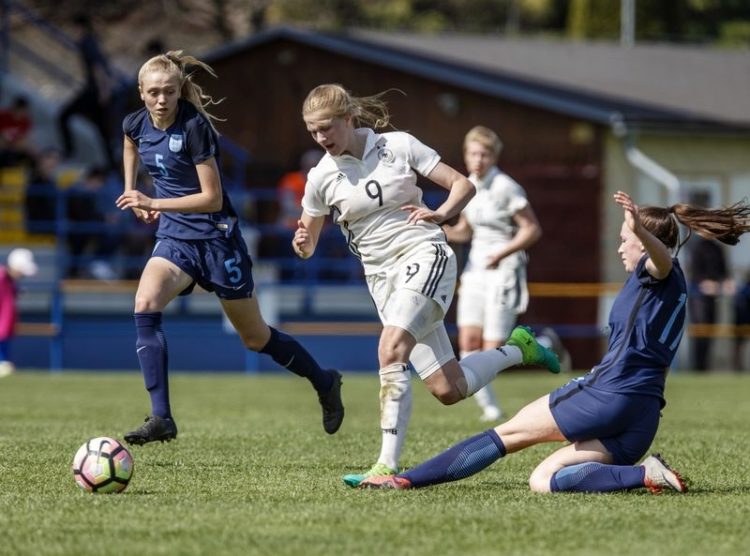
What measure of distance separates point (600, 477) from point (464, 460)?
604 mm

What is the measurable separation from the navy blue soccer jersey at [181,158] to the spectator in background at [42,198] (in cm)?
1428

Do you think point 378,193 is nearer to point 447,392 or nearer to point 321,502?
point 447,392

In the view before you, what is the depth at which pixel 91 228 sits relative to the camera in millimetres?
22734

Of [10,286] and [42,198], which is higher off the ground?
[42,198]

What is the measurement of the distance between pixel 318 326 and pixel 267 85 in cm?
731

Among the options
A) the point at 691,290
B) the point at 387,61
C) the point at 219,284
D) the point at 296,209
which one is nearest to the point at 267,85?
the point at 387,61

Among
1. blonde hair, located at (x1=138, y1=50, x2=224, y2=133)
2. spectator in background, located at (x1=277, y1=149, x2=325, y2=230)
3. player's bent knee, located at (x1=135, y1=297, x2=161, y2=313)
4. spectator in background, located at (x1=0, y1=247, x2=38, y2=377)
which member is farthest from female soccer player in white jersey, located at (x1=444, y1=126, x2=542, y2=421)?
spectator in background, located at (x1=277, y1=149, x2=325, y2=230)

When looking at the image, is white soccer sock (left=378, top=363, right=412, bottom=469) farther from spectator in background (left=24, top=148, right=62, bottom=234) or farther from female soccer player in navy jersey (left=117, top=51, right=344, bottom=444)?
spectator in background (left=24, top=148, right=62, bottom=234)

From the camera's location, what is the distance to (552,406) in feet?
22.7

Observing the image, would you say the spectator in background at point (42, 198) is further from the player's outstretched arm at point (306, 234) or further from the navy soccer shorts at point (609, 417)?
the navy soccer shorts at point (609, 417)

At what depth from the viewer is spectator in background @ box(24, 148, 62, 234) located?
2281cm

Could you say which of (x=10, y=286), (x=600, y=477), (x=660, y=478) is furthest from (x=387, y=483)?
(x=10, y=286)

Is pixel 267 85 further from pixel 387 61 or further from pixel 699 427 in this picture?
pixel 699 427

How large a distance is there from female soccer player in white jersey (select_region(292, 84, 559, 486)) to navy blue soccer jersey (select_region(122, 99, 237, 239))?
0.98 meters
